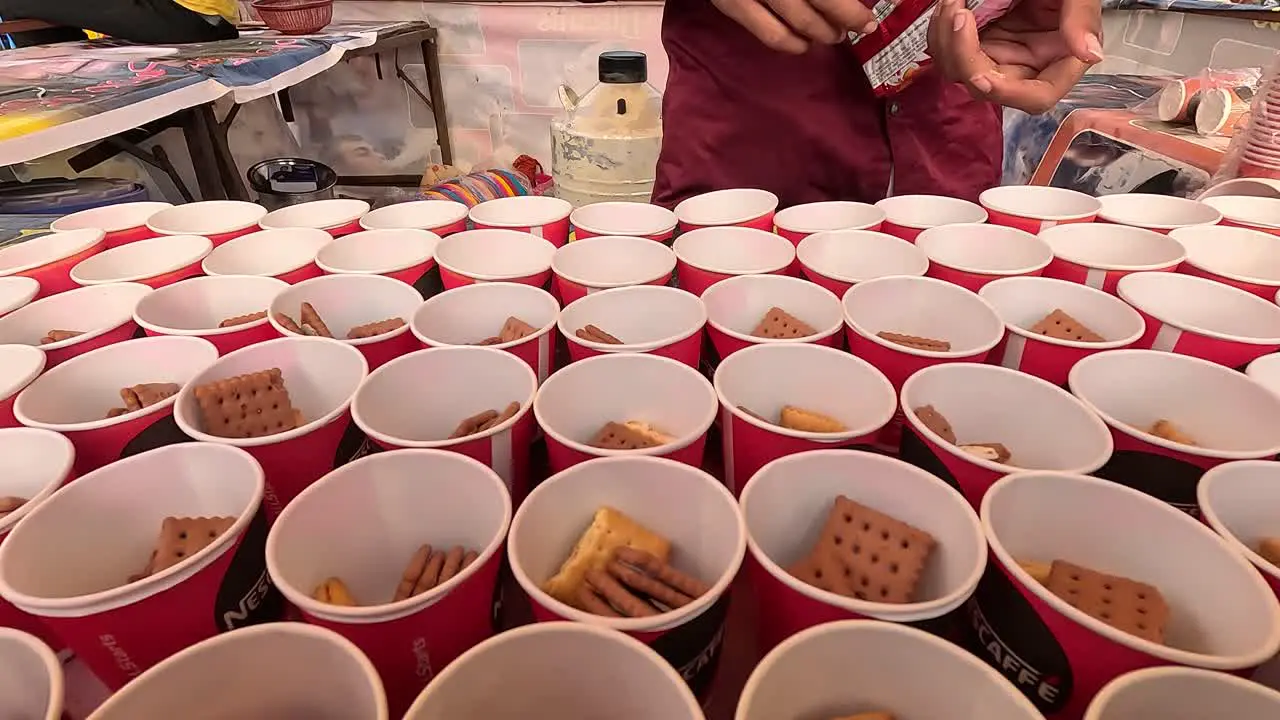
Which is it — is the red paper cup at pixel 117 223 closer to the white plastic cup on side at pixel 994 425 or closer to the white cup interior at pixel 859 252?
the white cup interior at pixel 859 252

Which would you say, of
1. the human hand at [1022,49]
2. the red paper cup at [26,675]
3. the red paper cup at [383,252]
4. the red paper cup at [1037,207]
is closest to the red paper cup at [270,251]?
the red paper cup at [383,252]

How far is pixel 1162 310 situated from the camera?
3.20 feet

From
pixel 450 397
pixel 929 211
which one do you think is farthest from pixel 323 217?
pixel 929 211

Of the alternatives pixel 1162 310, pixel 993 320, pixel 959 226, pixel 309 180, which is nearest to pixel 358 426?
pixel 993 320

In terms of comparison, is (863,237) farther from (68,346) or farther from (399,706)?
(68,346)

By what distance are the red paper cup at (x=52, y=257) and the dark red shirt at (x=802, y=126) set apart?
3.56ft

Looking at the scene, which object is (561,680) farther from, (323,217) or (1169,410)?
(323,217)

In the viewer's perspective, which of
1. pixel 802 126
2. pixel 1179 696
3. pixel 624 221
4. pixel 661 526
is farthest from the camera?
pixel 802 126

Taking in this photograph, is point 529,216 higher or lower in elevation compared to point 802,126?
lower

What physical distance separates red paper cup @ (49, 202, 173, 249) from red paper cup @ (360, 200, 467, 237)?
38 cm

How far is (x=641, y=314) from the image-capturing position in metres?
0.95

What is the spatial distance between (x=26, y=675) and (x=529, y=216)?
37.1 inches

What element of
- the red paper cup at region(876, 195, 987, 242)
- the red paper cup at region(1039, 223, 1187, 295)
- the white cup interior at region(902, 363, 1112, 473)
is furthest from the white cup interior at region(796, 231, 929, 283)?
the white cup interior at region(902, 363, 1112, 473)

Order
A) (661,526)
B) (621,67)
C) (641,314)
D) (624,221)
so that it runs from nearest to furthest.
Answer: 1. (661,526)
2. (641,314)
3. (624,221)
4. (621,67)
